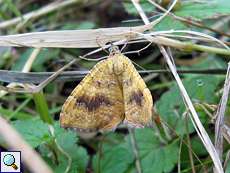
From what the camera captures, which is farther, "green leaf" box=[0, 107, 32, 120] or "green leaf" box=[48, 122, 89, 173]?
"green leaf" box=[0, 107, 32, 120]

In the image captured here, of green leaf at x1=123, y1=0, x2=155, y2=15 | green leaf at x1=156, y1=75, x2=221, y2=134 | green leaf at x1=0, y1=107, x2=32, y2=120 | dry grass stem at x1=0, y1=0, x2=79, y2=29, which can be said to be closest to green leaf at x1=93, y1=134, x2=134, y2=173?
green leaf at x1=156, y1=75, x2=221, y2=134

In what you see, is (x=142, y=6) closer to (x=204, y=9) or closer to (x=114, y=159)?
(x=204, y=9)

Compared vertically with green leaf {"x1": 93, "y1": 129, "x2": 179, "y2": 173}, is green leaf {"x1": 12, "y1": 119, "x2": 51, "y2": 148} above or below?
above

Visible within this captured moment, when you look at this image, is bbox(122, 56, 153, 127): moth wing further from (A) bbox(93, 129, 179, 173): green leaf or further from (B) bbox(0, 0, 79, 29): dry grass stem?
(B) bbox(0, 0, 79, 29): dry grass stem

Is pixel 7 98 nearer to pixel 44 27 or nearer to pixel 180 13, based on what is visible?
pixel 44 27

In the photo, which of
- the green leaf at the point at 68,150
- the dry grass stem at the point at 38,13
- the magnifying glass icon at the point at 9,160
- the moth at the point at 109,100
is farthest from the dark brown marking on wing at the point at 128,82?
the dry grass stem at the point at 38,13

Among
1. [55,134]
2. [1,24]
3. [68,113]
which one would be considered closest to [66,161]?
[55,134]

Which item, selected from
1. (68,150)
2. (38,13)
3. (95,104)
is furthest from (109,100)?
(38,13)
